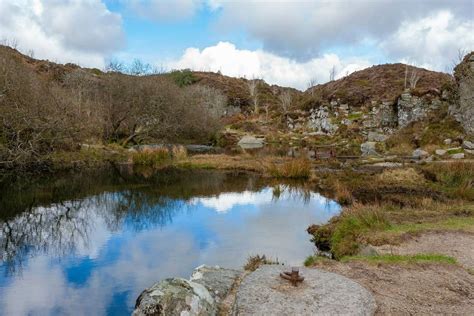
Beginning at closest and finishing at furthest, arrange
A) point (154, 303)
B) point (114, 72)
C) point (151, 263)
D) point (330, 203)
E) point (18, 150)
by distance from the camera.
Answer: point (154, 303), point (151, 263), point (330, 203), point (18, 150), point (114, 72)

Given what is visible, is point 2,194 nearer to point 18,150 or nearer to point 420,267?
point 18,150

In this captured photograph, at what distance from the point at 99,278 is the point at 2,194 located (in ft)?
41.7

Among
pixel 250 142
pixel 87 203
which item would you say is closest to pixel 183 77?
pixel 250 142

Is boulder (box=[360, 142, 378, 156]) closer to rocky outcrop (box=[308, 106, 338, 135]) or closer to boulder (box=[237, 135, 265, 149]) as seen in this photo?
boulder (box=[237, 135, 265, 149])

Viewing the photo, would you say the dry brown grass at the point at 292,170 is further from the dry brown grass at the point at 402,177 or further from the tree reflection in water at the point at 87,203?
the dry brown grass at the point at 402,177

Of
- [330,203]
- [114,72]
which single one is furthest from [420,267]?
[114,72]

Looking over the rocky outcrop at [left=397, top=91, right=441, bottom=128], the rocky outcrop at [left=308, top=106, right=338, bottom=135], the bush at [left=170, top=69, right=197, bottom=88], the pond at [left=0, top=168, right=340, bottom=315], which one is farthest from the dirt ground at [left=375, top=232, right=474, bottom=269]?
the bush at [left=170, top=69, right=197, bottom=88]

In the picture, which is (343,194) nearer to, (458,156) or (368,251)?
(368,251)

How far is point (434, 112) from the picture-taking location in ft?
136

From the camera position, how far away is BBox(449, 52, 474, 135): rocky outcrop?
34.3 meters

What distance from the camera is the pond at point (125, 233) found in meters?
10.2

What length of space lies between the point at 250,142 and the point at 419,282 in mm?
48072

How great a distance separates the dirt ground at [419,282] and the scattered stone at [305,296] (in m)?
0.35

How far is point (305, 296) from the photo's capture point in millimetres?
7020
